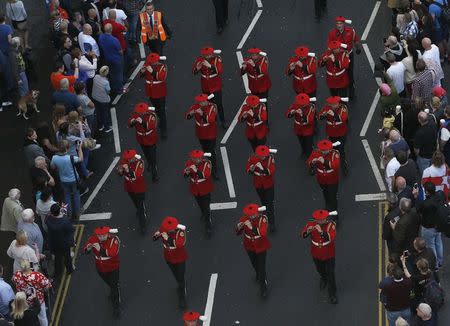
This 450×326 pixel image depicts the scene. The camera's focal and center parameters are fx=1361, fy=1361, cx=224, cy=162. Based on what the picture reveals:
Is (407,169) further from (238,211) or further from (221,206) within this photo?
(221,206)

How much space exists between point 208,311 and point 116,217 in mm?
3705

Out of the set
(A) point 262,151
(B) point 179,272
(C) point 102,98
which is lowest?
(B) point 179,272

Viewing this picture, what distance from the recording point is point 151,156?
94.2ft

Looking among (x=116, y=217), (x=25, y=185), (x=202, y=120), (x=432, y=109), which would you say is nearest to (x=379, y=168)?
(x=432, y=109)

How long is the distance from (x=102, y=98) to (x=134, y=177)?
366 cm

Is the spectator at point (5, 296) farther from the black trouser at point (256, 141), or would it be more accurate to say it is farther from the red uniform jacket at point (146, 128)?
the black trouser at point (256, 141)

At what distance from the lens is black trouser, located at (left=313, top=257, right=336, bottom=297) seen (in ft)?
81.9

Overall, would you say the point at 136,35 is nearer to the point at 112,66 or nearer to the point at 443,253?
the point at 112,66

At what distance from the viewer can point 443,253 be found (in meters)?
26.2

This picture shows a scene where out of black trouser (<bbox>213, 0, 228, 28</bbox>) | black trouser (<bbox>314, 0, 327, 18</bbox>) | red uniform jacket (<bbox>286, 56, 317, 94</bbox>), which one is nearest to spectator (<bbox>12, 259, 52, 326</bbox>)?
red uniform jacket (<bbox>286, 56, 317, 94</bbox>)

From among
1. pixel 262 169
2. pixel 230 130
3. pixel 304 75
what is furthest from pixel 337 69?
pixel 262 169

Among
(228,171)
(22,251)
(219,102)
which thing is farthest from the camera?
(219,102)

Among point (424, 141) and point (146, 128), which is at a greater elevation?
point (424, 141)

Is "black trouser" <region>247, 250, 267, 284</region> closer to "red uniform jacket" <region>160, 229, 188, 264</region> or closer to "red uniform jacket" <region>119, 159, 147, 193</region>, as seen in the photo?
"red uniform jacket" <region>160, 229, 188, 264</region>
